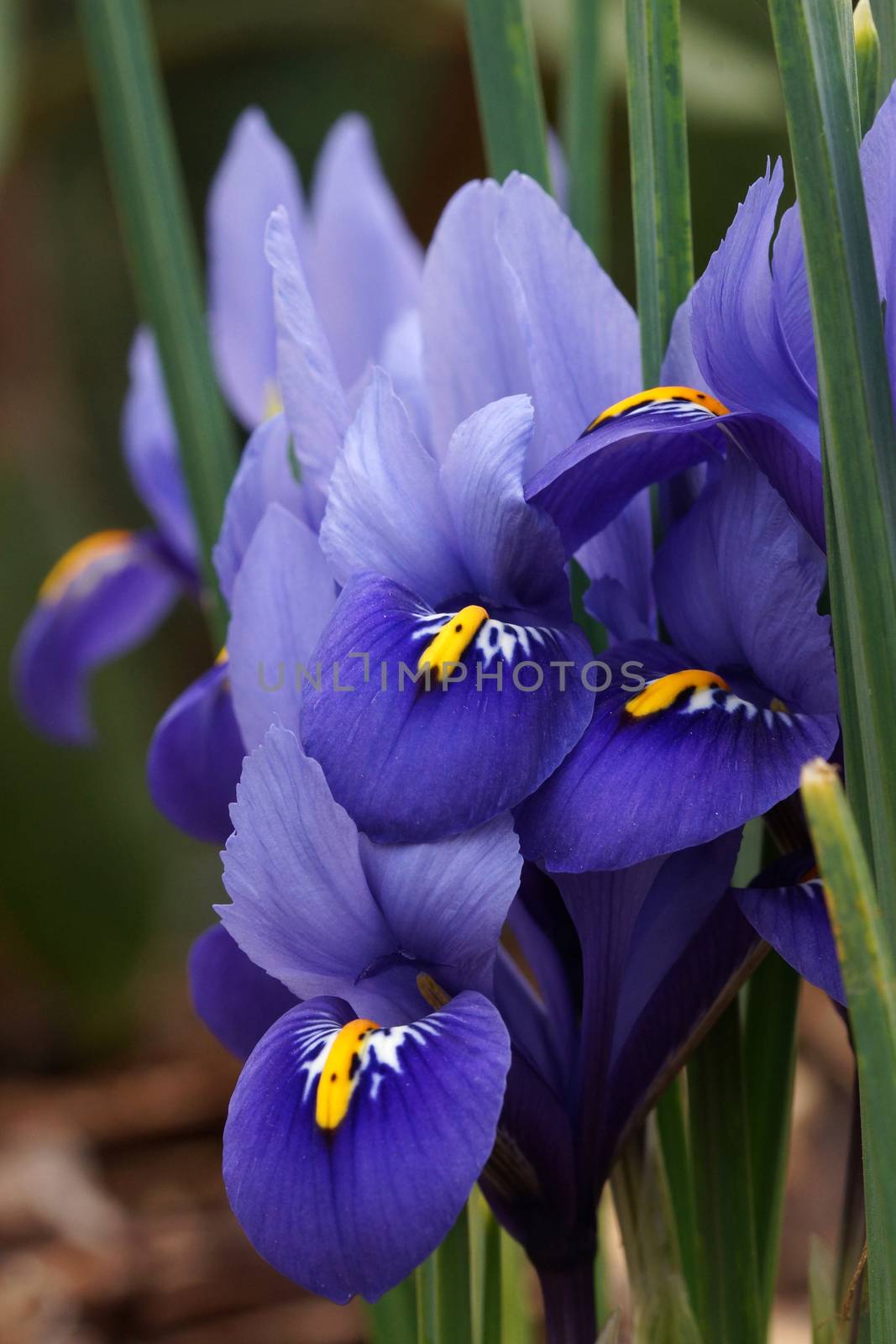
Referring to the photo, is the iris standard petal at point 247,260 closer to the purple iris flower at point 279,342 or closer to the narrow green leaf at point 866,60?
the purple iris flower at point 279,342

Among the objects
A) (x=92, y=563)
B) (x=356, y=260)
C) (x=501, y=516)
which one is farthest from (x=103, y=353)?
(x=501, y=516)

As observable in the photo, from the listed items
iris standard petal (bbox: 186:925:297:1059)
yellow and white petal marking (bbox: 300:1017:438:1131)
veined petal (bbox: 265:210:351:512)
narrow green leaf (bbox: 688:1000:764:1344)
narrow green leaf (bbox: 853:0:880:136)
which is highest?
narrow green leaf (bbox: 853:0:880:136)

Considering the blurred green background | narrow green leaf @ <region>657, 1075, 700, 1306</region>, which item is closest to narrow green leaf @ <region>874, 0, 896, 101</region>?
narrow green leaf @ <region>657, 1075, 700, 1306</region>

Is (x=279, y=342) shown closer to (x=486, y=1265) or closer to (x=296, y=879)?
(x=296, y=879)

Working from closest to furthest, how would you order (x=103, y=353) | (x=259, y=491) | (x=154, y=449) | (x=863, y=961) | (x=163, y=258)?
(x=863, y=961)
(x=259, y=491)
(x=163, y=258)
(x=154, y=449)
(x=103, y=353)

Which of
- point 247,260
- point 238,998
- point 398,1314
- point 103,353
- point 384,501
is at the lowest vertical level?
point 398,1314

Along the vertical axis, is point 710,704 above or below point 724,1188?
above

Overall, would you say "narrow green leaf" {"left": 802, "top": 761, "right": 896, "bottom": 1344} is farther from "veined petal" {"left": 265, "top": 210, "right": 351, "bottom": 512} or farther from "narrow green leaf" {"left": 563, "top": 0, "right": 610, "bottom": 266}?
"narrow green leaf" {"left": 563, "top": 0, "right": 610, "bottom": 266}
